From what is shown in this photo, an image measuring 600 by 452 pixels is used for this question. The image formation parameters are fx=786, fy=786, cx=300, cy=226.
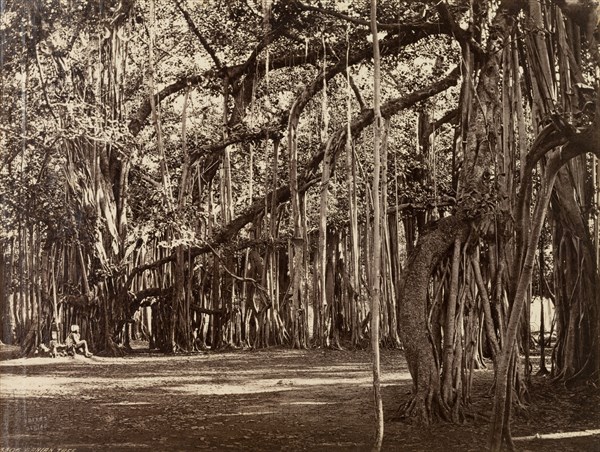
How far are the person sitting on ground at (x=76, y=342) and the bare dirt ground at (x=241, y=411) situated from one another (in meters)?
1.07

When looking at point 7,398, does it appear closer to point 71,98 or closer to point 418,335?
point 418,335

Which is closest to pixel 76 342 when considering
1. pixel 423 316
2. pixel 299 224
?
pixel 299 224

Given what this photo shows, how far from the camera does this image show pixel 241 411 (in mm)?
6160

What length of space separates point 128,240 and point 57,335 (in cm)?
186

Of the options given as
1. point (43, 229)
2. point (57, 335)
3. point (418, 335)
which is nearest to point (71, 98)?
point (43, 229)

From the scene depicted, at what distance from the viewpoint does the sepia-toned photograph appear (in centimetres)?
530

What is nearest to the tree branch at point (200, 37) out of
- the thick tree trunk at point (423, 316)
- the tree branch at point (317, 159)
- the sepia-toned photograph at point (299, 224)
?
the sepia-toned photograph at point (299, 224)

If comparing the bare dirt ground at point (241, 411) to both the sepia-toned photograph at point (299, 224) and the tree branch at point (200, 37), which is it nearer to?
the sepia-toned photograph at point (299, 224)

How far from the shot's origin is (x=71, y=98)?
32.8 ft

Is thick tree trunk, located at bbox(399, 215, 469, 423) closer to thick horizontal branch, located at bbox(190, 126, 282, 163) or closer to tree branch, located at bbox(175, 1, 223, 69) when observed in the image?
thick horizontal branch, located at bbox(190, 126, 282, 163)

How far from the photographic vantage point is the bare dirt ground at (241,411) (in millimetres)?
4996

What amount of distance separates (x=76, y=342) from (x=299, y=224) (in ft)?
11.3

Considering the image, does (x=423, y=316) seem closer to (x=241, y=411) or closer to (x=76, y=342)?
(x=241, y=411)

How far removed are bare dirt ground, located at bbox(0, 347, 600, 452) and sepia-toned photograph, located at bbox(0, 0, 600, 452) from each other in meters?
0.04
